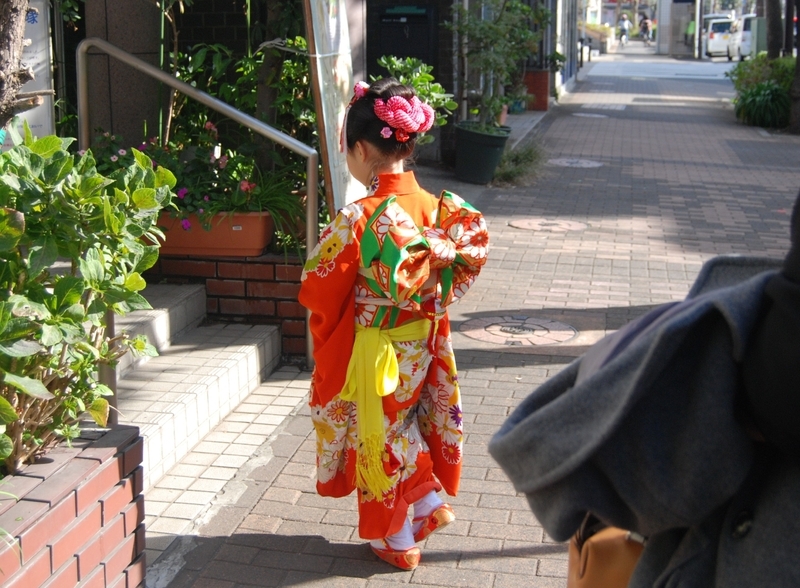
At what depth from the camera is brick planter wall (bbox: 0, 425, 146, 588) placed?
239 centimetres

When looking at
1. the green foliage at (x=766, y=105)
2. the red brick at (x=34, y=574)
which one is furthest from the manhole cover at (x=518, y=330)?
the green foliage at (x=766, y=105)

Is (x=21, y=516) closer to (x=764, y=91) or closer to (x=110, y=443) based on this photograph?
(x=110, y=443)

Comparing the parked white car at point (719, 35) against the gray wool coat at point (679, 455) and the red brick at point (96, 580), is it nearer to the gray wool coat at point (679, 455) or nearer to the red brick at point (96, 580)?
the red brick at point (96, 580)

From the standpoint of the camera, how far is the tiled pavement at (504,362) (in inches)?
136

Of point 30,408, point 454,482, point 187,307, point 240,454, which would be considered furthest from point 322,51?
point 30,408

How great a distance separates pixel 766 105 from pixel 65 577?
1877cm

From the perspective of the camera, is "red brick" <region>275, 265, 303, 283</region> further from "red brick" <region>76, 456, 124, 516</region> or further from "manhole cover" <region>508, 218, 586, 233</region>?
"manhole cover" <region>508, 218, 586, 233</region>

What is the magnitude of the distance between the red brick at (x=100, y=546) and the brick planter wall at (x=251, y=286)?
8.36 feet

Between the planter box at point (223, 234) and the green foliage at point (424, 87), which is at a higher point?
the green foliage at point (424, 87)

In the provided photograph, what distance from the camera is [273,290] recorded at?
5348 millimetres

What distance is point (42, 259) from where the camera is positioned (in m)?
2.48

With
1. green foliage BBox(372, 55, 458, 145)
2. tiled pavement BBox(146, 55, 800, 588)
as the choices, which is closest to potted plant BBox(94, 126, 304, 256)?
tiled pavement BBox(146, 55, 800, 588)

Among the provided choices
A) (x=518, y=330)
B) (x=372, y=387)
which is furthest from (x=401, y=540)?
(x=518, y=330)

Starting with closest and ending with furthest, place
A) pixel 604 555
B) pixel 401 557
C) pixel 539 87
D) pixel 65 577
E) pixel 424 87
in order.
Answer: pixel 604 555, pixel 65 577, pixel 401 557, pixel 424 87, pixel 539 87
